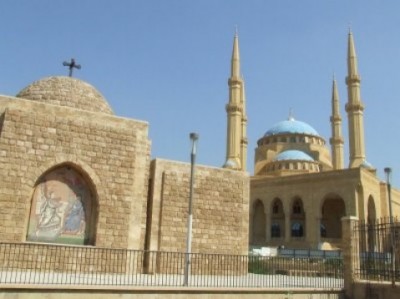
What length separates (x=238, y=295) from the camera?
32.4 ft

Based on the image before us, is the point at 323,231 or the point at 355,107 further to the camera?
the point at 323,231

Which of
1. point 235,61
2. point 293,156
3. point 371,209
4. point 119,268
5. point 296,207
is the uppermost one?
point 235,61

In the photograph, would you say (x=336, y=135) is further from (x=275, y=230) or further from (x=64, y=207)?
(x=64, y=207)

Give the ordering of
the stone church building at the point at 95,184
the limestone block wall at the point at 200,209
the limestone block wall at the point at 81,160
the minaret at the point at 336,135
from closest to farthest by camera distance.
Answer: the limestone block wall at the point at 81,160 → the stone church building at the point at 95,184 → the limestone block wall at the point at 200,209 → the minaret at the point at 336,135

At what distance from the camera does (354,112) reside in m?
33.9

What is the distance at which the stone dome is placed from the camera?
47.7ft

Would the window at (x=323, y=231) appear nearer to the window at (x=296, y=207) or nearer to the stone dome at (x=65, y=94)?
the window at (x=296, y=207)

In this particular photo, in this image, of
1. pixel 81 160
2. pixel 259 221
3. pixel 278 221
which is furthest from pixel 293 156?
pixel 81 160

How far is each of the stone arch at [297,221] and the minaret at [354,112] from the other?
5.14 metres

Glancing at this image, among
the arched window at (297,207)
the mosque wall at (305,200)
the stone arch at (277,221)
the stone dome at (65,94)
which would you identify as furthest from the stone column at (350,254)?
the arched window at (297,207)

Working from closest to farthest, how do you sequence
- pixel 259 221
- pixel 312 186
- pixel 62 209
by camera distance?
pixel 62 209
pixel 312 186
pixel 259 221

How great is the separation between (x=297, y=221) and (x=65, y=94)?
24.6 meters

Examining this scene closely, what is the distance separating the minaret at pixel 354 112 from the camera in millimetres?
33219

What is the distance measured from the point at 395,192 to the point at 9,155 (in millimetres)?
32862
